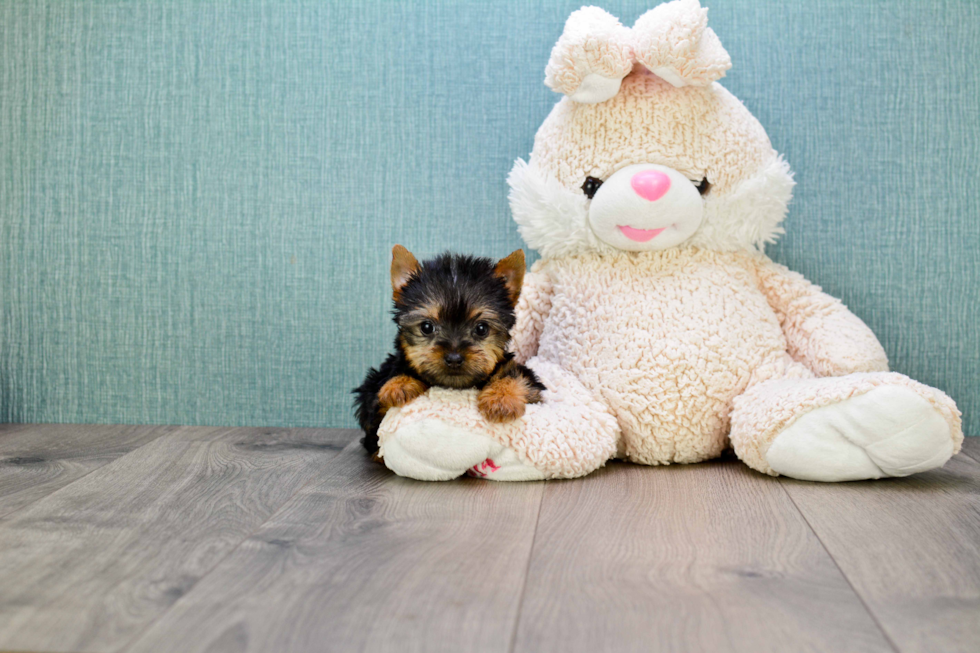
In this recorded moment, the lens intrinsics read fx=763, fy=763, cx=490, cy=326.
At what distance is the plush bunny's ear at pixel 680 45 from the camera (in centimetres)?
140

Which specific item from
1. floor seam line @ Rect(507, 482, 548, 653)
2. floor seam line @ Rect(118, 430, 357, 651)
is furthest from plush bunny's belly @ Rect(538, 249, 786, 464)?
floor seam line @ Rect(118, 430, 357, 651)

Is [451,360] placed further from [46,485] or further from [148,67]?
[148,67]

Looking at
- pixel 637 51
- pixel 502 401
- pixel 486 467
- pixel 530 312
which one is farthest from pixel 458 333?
pixel 637 51

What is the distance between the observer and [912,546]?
1.04 metres

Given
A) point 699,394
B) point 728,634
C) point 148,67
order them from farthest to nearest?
point 148,67
point 699,394
point 728,634

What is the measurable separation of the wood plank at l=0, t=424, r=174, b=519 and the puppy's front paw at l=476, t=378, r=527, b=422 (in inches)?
30.2

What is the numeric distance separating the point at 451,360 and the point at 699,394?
1.68ft

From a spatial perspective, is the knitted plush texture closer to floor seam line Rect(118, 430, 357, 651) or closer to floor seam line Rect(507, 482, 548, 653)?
floor seam line Rect(507, 482, 548, 653)

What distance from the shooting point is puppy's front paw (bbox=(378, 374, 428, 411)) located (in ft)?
4.40

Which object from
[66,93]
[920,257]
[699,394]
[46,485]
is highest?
[66,93]

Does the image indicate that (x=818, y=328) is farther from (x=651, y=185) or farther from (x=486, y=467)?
(x=486, y=467)

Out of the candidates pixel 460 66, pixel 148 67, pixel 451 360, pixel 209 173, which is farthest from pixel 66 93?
pixel 451 360

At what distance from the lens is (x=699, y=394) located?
147 centimetres

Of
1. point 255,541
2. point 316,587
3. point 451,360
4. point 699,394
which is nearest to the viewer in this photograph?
point 316,587
